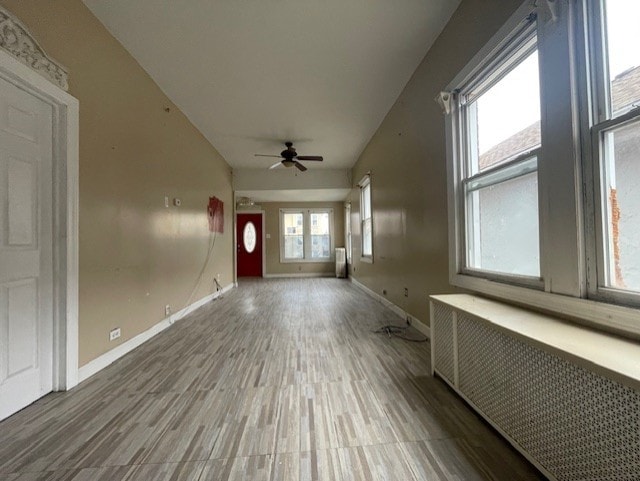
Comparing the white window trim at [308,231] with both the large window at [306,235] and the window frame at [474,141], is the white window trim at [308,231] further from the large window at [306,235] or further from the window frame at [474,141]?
the window frame at [474,141]

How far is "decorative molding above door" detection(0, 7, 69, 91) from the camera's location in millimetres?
1514

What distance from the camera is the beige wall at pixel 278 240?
8.78 metres

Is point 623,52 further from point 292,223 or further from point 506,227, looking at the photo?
point 292,223

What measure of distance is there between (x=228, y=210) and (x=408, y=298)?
459 centimetres

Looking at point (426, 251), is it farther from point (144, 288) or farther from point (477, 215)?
point (144, 288)

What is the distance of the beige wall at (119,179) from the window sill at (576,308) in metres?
2.97

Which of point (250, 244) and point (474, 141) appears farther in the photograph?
point (250, 244)

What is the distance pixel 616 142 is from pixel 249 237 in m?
8.39

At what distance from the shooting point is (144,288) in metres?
2.86

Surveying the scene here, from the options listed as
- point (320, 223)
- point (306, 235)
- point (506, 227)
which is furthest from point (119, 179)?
point (320, 223)

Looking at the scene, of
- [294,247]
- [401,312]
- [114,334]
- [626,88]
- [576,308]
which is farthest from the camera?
[294,247]

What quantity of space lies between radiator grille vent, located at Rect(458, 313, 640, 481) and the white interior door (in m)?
2.71

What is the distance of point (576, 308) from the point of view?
4.20 ft

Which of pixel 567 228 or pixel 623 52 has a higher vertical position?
pixel 623 52
